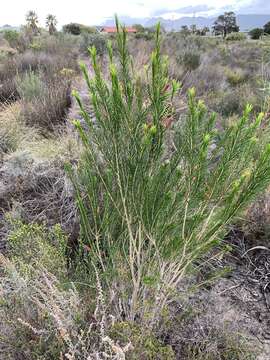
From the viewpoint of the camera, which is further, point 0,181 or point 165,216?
point 0,181

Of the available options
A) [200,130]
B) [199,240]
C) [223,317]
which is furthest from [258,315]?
[200,130]

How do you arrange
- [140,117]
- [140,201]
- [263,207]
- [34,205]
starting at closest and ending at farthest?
[140,117] → [140,201] → [263,207] → [34,205]

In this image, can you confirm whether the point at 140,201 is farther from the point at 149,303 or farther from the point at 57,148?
the point at 57,148

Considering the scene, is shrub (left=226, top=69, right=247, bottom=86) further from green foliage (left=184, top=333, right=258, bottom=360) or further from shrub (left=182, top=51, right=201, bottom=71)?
green foliage (left=184, top=333, right=258, bottom=360)

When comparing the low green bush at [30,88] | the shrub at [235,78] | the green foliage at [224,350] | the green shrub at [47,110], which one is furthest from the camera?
the shrub at [235,78]

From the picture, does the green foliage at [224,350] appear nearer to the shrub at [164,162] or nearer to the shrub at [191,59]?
the shrub at [164,162]

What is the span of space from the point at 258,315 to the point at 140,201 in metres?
1.52

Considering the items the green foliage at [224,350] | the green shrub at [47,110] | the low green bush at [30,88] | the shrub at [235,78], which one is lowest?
the green foliage at [224,350]

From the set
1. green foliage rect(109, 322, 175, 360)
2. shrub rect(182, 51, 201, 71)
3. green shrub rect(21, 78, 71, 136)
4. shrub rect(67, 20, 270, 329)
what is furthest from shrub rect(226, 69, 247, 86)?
green foliage rect(109, 322, 175, 360)

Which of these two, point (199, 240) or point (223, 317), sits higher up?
point (199, 240)

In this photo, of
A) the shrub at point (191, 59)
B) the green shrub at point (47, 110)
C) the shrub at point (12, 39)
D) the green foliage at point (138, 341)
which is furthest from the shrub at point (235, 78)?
the green foliage at point (138, 341)

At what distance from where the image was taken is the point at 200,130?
121 centimetres

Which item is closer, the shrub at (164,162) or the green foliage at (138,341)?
the shrub at (164,162)

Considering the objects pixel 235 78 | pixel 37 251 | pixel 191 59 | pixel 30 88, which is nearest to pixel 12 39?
pixel 191 59
